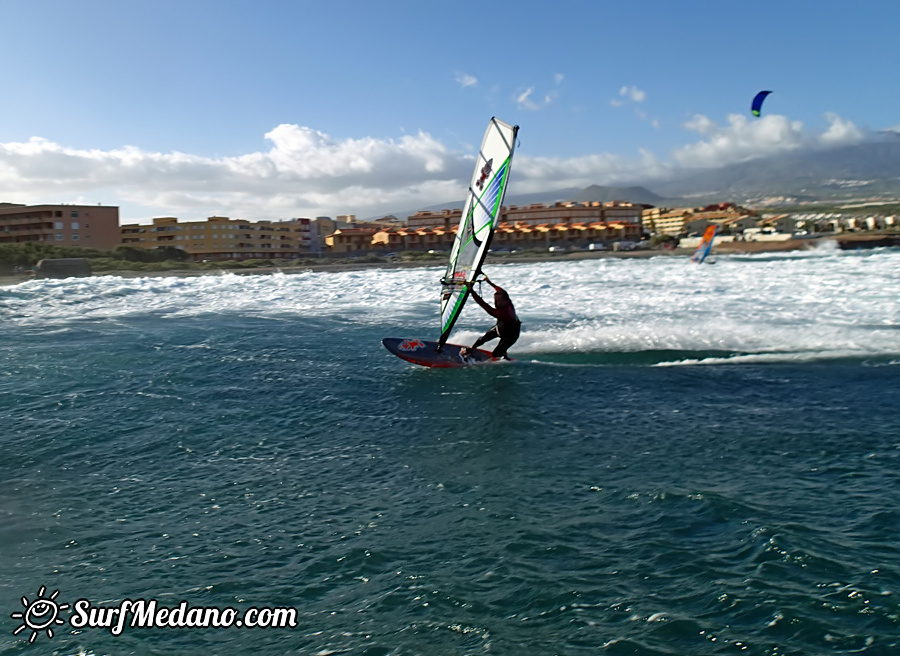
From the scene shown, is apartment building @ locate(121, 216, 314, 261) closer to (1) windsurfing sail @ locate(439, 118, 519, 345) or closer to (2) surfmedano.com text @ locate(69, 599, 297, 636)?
(1) windsurfing sail @ locate(439, 118, 519, 345)

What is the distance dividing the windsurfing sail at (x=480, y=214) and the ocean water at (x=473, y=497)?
1526mm

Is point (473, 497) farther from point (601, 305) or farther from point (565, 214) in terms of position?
point (565, 214)

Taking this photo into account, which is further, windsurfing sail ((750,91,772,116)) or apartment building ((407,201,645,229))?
apartment building ((407,201,645,229))

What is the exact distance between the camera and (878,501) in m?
5.96

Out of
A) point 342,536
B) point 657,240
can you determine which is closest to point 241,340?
point 342,536

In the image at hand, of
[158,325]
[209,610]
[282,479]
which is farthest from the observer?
[158,325]

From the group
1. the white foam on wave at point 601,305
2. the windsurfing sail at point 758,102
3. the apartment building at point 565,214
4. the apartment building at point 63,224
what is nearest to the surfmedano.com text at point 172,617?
the white foam on wave at point 601,305

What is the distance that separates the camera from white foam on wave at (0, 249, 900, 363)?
49.0 feet

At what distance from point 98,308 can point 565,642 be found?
24731 mm

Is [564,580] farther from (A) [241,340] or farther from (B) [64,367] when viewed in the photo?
(A) [241,340]

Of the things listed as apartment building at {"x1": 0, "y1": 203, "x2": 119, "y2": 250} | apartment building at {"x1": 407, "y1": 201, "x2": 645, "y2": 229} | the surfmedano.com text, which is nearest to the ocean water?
the surfmedano.com text

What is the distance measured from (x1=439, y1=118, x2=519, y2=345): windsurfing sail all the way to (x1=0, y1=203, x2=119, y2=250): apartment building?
78329mm

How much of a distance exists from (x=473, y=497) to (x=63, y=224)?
86.7 m

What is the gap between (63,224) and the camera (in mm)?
80000
